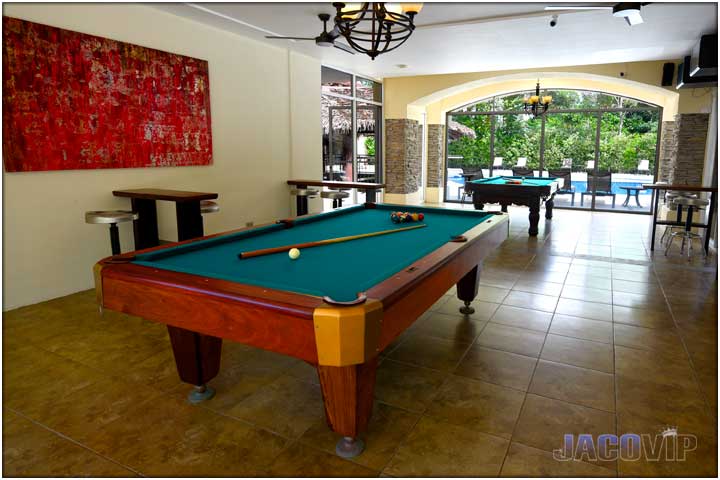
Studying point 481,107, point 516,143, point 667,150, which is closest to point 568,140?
point 516,143

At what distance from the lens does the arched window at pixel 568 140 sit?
9609 mm

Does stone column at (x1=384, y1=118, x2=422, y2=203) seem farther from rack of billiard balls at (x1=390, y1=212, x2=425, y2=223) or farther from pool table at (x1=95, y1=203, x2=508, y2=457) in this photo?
pool table at (x1=95, y1=203, x2=508, y2=457)

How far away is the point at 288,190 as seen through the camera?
664 cm

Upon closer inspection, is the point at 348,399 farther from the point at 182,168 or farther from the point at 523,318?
the point at 182,168

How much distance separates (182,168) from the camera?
498 centimetres

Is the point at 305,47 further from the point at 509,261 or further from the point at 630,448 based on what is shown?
the point at 630,448

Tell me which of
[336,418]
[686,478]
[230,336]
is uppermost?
[230,336]

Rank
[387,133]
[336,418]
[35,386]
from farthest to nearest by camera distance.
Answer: [387,133], [35,386], [336,418]

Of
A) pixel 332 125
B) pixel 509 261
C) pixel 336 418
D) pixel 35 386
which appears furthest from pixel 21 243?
pixel 332 125

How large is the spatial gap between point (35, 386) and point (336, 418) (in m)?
1.73

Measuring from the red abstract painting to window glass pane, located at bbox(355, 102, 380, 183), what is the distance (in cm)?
465

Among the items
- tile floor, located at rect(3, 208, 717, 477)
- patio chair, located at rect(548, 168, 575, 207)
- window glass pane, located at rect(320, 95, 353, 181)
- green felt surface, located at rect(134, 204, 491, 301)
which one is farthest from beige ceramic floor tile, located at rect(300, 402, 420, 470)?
patio chair, located at rect(548, 168, 575, 207)

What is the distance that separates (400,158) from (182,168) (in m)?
5.68

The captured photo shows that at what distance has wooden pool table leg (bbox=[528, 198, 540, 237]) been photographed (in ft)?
21.5
